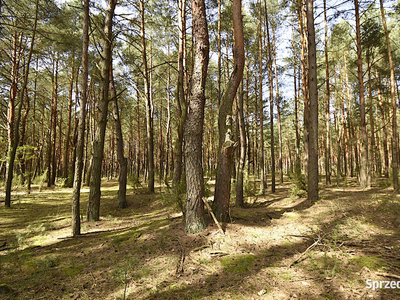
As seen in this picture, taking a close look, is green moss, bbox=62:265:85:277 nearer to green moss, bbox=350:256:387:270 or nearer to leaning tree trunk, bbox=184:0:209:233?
leaning tree trunk, bbox=184:0:209:233

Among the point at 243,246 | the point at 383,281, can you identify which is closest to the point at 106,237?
the point at 243,246

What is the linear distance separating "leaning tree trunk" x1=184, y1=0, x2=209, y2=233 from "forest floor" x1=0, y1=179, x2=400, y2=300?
0.41 meters

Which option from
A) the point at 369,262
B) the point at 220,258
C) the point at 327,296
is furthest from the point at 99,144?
the point at 369,262

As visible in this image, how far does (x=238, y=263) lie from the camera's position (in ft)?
12.0

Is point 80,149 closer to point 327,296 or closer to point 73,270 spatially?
point 73,270

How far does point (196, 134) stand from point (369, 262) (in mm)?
3862

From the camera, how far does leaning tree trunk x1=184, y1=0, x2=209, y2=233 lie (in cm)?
468

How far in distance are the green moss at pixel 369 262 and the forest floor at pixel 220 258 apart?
0.01 metres

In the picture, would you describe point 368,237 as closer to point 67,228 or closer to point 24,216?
point 67,228

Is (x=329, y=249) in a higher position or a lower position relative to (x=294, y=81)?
lower

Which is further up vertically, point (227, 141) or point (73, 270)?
point (227, 141)

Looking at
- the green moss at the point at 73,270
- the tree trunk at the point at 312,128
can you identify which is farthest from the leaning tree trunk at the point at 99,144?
the tree trunk at the point at 312,128

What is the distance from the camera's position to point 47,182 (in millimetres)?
16359

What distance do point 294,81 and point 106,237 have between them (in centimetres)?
1773
